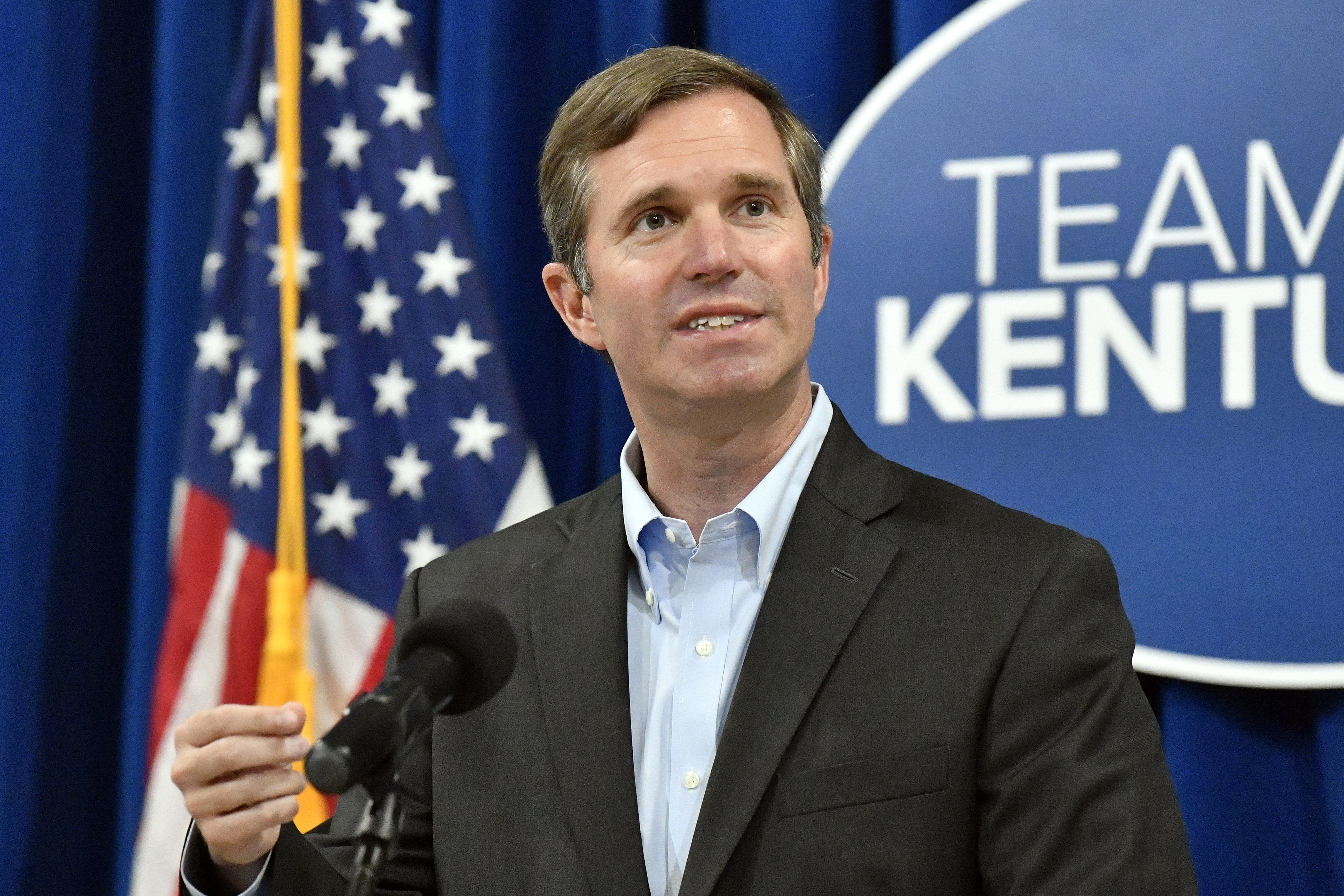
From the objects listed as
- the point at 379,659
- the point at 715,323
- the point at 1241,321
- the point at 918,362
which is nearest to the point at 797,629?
the point at 715,323

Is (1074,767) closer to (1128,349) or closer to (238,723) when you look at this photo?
(238,723)

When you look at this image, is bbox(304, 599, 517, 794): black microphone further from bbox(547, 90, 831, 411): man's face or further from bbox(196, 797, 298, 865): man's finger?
bbox(547, 90, 831, 411): man's face

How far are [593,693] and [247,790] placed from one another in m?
0.43

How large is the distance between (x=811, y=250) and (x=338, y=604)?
1278mm

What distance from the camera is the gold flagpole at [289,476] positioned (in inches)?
103

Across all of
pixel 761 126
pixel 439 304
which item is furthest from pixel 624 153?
pixel 439 304

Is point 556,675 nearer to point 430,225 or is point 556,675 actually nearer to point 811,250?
point 811,250

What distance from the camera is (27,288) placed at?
2910 millimetres

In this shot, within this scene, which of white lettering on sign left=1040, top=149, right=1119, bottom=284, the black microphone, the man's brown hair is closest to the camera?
the black microphone

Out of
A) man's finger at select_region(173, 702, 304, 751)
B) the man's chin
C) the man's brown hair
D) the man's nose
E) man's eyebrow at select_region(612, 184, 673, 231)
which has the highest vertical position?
the man's brown hair

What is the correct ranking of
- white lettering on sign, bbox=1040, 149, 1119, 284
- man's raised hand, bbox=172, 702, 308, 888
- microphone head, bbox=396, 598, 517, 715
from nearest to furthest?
microphone head, bbox=396, 598, 517, 715 < man's raised hand, bbox=172, 702, 308, 888 < white lettering on sign, bbox=1040, 149, 1119, 284

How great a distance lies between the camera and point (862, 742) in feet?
4.80

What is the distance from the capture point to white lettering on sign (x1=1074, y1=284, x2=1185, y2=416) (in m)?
2.21

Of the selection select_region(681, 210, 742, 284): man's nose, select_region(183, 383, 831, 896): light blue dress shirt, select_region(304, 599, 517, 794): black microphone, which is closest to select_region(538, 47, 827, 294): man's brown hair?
select_region(681, 210, 742, 284): man's nose
